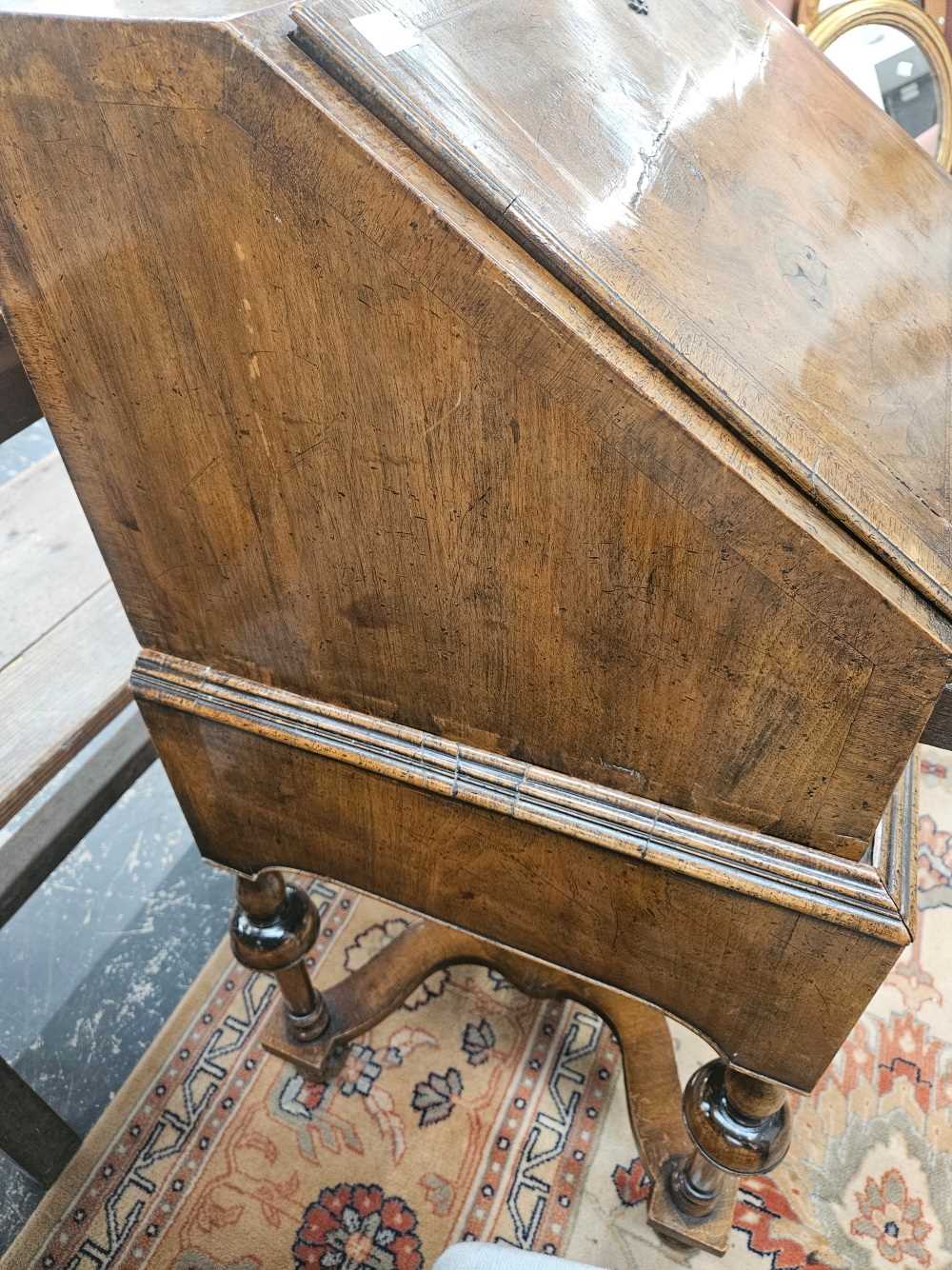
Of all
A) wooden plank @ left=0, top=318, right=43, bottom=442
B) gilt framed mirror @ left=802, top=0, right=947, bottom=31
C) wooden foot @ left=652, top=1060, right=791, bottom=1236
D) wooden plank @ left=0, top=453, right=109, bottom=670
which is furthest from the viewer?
gilt framed mirror @ left=802, top=0, right=947, bottom=31

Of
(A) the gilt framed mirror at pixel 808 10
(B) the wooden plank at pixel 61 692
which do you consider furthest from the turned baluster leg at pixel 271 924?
(A) the gilt framed mirror at pixel 808 10

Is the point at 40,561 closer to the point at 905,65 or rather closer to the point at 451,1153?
the point at 451,1153

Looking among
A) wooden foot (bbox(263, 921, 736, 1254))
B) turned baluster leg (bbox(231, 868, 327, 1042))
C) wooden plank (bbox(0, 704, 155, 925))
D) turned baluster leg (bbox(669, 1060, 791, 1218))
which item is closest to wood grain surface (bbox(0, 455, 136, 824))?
wooden plank (bbox(0, 704, 155, 925))

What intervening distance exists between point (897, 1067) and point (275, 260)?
5.42 ft

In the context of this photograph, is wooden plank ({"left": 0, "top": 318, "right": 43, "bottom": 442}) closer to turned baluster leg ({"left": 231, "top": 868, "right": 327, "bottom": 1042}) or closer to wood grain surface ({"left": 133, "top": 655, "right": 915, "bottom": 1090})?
wood grain surface ({"left": 133, "top": 655, "right": 915, "bottom": 1090})

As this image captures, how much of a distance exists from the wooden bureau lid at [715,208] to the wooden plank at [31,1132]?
131 centimetres

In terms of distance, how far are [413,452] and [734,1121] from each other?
0.87 metres

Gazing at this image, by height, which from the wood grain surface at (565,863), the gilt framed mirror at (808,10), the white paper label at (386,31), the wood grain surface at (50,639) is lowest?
the wood grain surface at (565,863)

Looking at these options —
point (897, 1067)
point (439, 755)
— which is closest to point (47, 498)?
point (439, 755)

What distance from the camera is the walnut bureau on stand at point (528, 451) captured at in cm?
56

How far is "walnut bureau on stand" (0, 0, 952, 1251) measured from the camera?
560 millimetres

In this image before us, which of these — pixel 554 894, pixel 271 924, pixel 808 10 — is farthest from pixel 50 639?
pixel 808 10

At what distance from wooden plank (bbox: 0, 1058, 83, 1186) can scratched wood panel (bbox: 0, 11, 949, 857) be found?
96 centimetres

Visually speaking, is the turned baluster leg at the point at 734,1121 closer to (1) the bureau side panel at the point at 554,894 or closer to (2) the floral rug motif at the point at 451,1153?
(1) the bureau side panel at the point at 554,894
